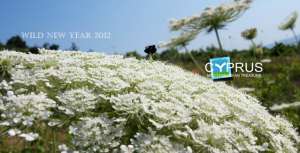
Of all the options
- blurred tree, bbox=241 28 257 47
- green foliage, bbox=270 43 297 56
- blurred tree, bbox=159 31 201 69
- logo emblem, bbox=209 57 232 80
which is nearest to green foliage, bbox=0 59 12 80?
blurred tree, bbox=159 31 201 69

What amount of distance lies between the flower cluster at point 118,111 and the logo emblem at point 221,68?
381 cm

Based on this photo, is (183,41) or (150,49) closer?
(150,49)

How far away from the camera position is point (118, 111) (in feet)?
10.4

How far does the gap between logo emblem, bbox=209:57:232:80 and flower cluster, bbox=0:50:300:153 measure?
3.81 m

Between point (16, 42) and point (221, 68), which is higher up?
A: point (16, 42)

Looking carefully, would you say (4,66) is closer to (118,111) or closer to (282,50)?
(118,111)

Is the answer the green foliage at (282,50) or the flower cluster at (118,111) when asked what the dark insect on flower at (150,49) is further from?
the green foliage at (282,50)

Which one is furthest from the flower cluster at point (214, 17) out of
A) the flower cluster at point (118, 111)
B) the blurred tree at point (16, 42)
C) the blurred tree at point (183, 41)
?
the blurred tree at point (16, 42)

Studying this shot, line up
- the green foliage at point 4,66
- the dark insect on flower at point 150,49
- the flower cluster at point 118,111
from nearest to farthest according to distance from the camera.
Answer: the flower cluster at point 118,111
the green foliage at point 4,66
the dark insect on flower at point 150,49

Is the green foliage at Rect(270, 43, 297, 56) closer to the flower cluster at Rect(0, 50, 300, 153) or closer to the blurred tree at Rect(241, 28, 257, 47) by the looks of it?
the blurred tree at Rect(241, 28, 257, 47)

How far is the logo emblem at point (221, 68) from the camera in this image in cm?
765

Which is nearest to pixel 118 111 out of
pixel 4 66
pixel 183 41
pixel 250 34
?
pixel 4 66

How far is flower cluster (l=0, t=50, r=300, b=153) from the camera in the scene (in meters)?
2.95

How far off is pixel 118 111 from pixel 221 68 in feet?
17.4
